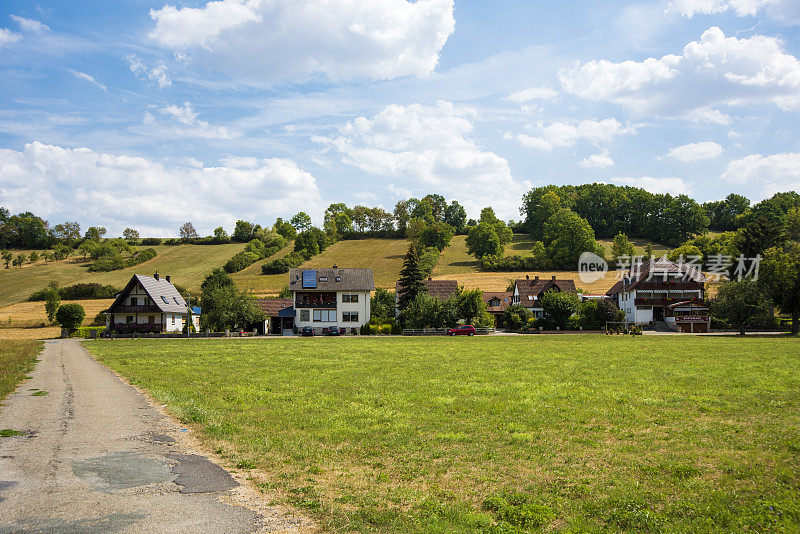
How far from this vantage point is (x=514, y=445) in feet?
Answer: 36.8

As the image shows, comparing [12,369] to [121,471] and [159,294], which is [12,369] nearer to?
[121,471]

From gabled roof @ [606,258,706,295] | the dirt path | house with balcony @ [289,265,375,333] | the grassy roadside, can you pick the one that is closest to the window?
house with balcony @ [289,265,375,333]

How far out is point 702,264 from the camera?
110938 millimetres

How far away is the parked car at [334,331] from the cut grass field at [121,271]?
142 feet

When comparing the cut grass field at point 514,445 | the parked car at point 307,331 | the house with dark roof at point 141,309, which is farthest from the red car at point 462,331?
the cut grass field at point 514,445

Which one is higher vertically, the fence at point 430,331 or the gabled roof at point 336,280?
the gabled roof at point 336,280

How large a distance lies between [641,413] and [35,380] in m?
24.2

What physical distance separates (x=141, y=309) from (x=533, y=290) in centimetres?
6541

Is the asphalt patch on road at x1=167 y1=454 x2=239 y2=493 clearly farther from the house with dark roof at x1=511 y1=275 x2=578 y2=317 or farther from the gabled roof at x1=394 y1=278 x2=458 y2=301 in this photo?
the house with dark roof at x1=511 y1=275 x2=578 y2=317

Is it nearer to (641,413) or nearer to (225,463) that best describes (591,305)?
(641,413)

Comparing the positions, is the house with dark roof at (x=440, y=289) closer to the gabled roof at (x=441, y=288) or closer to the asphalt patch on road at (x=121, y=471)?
the gabled roof at (x=441, y=288)

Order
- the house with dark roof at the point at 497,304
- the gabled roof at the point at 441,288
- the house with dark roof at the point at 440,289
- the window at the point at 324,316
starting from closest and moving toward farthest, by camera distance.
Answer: the window at the point at 324,316
the house with dark roof at the point at 440,289
the gabled roof at the point at 441,288
the house with dark roof at the point at 497,304

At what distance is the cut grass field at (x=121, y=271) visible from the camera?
10344 centimetres

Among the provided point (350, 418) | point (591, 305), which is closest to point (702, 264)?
point (591, 305)
